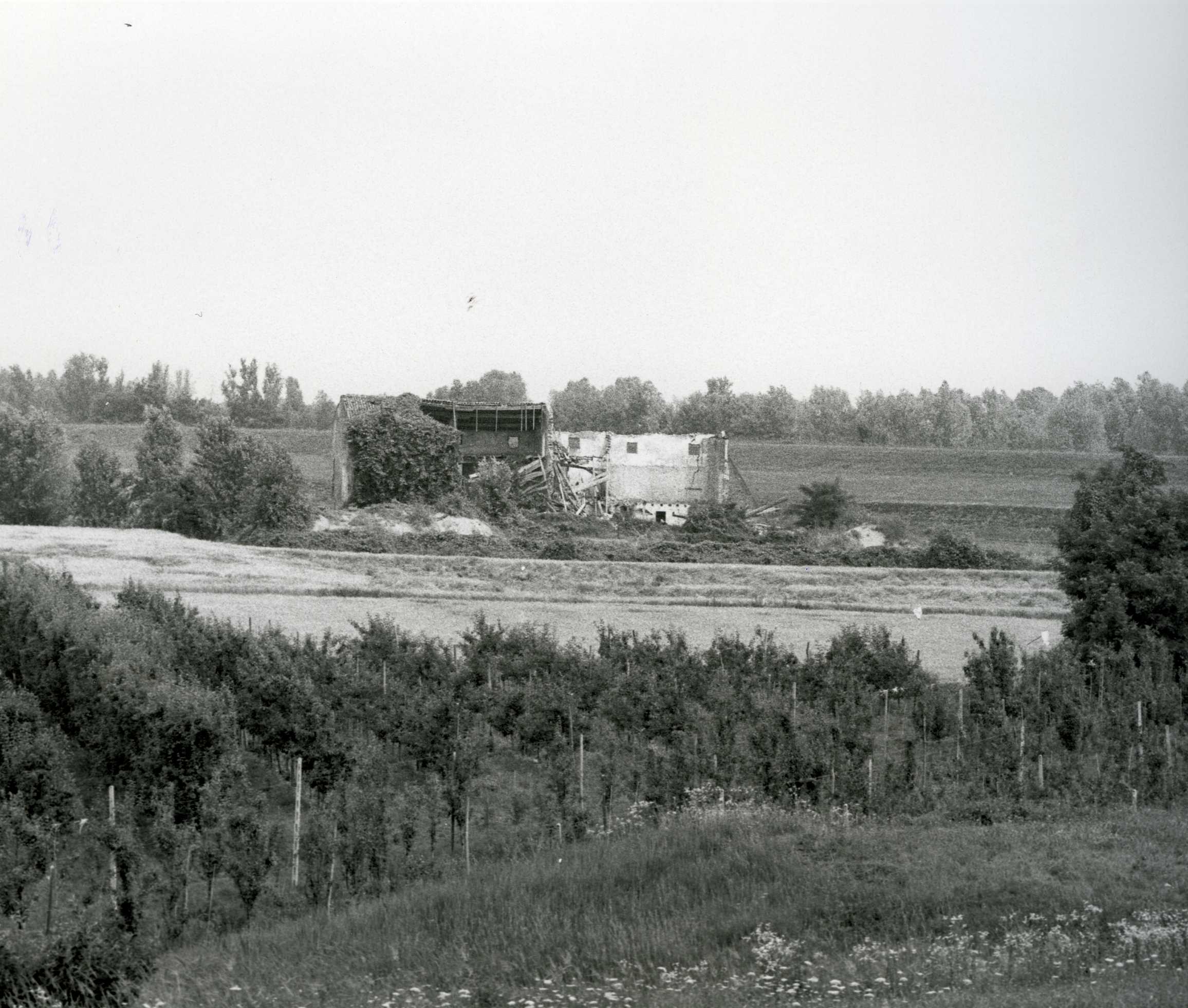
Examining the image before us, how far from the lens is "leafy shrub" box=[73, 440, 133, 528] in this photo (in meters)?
46.4

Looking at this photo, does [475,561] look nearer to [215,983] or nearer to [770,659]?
[770,659]

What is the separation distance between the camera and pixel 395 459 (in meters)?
46.4

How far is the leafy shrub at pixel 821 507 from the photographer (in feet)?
163

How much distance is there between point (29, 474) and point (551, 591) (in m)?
22.4

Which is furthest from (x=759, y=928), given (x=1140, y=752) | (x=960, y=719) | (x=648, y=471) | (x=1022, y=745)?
(x=648, y=471)

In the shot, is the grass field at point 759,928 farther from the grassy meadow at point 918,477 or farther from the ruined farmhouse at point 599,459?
the ruined farmhouse at point 599,459

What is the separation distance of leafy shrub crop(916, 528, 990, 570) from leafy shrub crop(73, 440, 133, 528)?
3021cm

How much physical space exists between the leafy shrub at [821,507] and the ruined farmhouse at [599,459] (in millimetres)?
2829

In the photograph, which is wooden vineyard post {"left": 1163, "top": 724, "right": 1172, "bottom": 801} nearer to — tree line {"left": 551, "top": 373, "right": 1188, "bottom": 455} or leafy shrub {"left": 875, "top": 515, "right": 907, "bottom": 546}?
leafy shrub {"left": 875, "top": 515, "right": 907, "bottom": 546}

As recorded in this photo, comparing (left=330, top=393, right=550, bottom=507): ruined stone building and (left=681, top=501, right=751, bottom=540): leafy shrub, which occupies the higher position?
(left=330, top=393, right=550, bottom=507): ruined stone building

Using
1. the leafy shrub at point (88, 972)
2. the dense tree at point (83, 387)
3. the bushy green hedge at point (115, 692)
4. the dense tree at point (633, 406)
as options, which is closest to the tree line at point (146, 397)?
the dense tree at point (83, 387)

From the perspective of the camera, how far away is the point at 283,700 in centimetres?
2083

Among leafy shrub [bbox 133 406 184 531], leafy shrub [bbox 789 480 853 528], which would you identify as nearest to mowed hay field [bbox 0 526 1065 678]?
leafy shrub [bbox 133 406 184 531]

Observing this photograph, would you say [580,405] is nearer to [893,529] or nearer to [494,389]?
[494,389]
